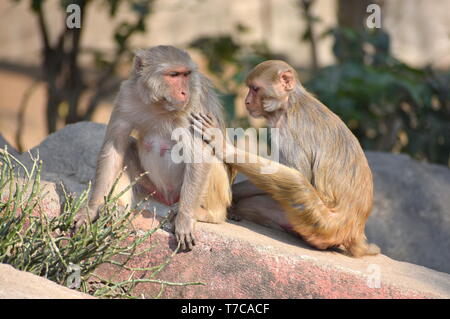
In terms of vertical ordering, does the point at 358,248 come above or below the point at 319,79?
below

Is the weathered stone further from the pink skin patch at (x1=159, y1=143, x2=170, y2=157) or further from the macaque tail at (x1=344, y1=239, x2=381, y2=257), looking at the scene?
the pink skin patch at (x1=159, y1=143, x2=170, y2=157)

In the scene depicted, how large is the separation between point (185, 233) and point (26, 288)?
126 centimetres

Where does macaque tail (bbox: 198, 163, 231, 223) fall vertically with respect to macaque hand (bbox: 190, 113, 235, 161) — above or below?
below

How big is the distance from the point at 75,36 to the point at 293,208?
5.96 meters

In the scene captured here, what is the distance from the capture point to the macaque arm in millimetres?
5203

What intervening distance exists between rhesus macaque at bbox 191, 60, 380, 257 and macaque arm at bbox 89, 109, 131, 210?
566 millimetres

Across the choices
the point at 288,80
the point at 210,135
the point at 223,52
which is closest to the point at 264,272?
the point at 210,135

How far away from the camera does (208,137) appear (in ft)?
16.8

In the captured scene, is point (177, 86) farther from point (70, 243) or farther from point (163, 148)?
point (70, 243)

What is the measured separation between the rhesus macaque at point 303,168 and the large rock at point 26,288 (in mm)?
1592

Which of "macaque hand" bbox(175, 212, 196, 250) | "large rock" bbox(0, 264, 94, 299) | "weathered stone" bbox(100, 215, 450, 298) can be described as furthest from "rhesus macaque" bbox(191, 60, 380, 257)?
"large rock" bbox(0, 264, 94, 299)

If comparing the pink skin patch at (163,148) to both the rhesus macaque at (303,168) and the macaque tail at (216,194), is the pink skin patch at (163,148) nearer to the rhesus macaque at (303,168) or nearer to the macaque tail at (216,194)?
the rhesus macaque at (303,168)

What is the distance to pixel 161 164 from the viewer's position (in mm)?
5352

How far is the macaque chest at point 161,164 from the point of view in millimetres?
5316
